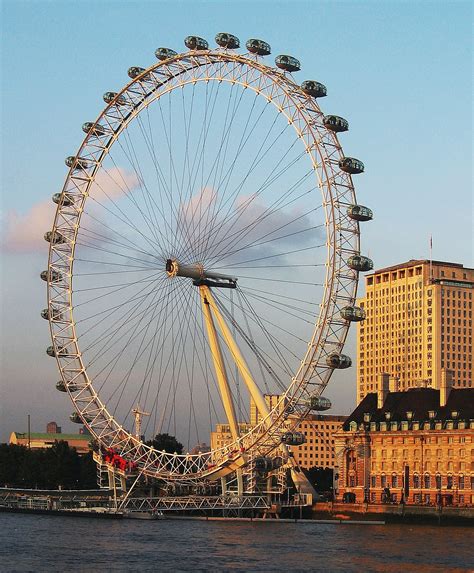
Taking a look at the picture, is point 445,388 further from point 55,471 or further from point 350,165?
point 55,471

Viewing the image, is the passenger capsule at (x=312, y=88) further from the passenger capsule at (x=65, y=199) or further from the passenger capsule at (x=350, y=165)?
the passenger capsule at (x=65, y=199)

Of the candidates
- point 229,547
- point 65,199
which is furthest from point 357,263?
point 65,199

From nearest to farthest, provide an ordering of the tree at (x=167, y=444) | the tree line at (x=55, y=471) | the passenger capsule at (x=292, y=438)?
1. the passenger capsule at (x=292, y=438)
2. the tree line at (x=55, y=471)
3. the tree at (x=167, y=444)

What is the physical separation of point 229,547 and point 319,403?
16.2 m

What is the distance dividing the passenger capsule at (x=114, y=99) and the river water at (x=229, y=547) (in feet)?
113

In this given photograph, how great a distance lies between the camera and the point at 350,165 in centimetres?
9544

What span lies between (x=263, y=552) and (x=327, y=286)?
21886 millimetres

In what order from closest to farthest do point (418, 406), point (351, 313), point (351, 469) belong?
1. point (351, 313)
2. point (418, 406)
3. point (351, 469)

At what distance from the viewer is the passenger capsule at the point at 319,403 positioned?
97.0m

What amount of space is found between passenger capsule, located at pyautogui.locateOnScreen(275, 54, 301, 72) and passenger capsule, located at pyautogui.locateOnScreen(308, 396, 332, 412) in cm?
2426

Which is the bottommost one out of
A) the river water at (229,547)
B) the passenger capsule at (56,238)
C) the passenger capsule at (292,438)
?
the river water at (229,547)

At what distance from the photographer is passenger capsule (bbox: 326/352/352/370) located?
9512 cm

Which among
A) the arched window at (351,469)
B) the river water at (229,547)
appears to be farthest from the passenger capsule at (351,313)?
the arched window at (351,469)

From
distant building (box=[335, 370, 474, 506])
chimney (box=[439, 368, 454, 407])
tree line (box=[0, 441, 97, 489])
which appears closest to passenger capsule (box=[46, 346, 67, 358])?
distant building (box=[335, 370, 474, 506])
